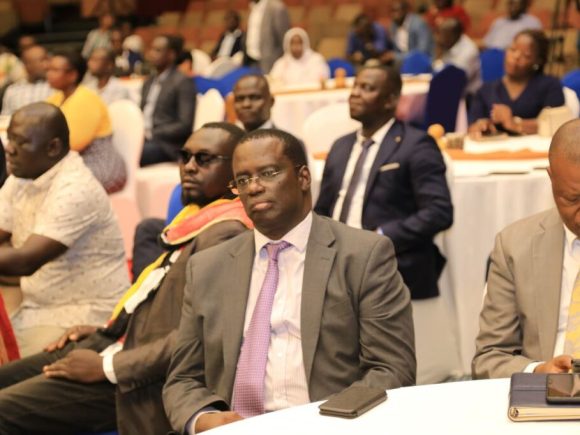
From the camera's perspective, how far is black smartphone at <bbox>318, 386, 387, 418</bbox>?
1871mm

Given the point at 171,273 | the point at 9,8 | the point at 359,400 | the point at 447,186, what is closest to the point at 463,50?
the point at 447,186

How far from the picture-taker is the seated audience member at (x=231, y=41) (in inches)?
506

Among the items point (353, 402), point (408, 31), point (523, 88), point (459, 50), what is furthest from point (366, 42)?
point (353, 402)

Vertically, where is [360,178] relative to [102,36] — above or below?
below

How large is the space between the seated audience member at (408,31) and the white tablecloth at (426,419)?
33.0 ft

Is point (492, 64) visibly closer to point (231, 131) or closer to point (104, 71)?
point (104, 71)

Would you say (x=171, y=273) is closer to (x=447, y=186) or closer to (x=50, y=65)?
(x=447, y=186)

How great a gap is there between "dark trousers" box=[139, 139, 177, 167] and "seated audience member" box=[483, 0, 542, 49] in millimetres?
5090

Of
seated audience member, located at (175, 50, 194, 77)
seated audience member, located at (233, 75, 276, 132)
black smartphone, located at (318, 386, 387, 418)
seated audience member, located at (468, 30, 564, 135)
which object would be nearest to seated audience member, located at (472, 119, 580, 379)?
black smartphone, located at (318, 386, 387, 418)

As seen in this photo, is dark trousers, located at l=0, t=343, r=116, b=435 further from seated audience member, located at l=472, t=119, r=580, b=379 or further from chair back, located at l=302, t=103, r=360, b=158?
chair back, located at l=302, t=103, r=360, b=158

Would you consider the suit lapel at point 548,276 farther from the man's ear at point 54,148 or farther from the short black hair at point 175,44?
the short black hair at point 175,44

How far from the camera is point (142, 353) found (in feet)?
9.09

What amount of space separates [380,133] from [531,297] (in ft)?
6.20

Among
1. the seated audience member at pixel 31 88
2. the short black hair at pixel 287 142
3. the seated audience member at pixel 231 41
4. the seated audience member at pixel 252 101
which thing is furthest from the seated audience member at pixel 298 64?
the short black hair at pixel 287 142
